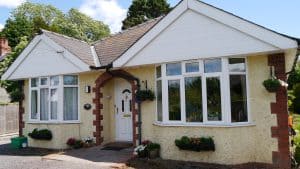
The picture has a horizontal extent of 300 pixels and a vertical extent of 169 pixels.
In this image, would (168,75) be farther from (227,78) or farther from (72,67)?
(72,67)

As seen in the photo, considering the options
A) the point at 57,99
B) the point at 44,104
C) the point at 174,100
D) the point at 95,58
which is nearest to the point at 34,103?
the point at 44,104

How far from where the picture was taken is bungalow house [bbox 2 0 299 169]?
9055 millimetres

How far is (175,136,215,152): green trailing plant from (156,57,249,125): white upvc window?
0.51m

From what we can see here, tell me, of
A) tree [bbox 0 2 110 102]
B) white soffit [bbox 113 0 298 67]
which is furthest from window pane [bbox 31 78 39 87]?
tree [bbox 0 2 110 102]

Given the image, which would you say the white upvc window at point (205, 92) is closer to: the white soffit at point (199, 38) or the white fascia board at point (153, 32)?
the white soffit at point (199, 38)

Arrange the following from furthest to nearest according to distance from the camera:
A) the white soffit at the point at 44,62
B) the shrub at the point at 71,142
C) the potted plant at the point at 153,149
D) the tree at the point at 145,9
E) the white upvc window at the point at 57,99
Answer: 1. the tree at the point at 145,9
2. the white upvc window at the point at 57,99
3. the white soffit at the point at 44,62
4. the shrub at the point at 71,142
5. the potted plant at the point at 153,149

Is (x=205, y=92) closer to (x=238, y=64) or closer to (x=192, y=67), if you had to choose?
(x=192, y=67)

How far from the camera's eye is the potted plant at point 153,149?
1031 cm

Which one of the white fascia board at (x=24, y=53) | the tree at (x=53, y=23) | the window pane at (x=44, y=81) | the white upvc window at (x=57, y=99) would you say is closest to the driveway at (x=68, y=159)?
the white upvc window at (x=57, y=99)

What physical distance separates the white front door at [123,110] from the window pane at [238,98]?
192 inches

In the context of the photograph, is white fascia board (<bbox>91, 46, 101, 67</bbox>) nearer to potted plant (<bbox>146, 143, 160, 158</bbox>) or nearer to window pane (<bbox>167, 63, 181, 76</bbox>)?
window pane (<bbox>167, 63, 181, 76</bbox>)

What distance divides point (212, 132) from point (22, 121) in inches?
386

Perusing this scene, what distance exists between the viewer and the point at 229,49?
9.20 m

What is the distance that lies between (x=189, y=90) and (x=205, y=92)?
585 mm
